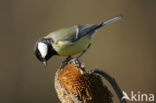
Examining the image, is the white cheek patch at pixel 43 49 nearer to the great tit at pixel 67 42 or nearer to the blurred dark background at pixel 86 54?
the great tit at pixel 67 42

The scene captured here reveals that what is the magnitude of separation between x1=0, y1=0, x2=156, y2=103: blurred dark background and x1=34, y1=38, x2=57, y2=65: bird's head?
3.98 feet

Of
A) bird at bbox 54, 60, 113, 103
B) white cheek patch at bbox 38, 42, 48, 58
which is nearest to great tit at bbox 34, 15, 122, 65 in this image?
white cheek patch at bbox 38, 42, 48, 58

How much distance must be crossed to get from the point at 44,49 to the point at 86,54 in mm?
1314

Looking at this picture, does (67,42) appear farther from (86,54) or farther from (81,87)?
(86,54)

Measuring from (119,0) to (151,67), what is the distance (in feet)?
2.18

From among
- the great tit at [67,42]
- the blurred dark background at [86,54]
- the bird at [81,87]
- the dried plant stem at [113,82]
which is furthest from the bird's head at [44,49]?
the blurred dark background at [86,54]

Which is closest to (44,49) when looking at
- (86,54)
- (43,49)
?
(43,49)

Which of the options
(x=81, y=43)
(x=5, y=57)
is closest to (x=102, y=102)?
(x=81, y=43)

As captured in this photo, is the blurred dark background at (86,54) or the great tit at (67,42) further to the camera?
the blurred dark background at (86,54)

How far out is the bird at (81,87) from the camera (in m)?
1.56

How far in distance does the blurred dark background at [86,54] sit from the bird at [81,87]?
1711 mm

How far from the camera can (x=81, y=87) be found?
1593 millimetres

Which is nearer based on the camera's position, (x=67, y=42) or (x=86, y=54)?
(x=67, y=42)

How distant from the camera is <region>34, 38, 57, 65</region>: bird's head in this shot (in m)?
2.03
